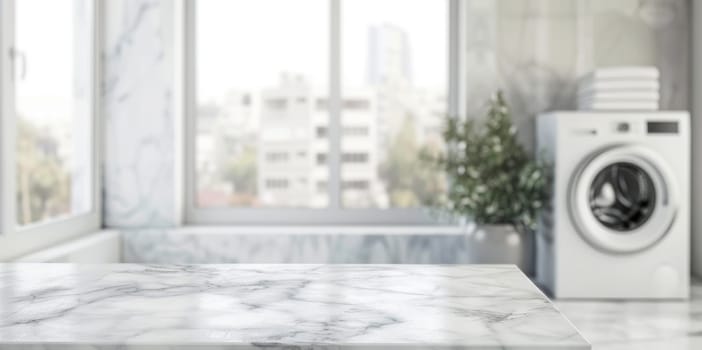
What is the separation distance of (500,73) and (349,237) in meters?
1.24

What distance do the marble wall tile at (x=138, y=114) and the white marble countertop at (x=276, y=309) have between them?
2164mm

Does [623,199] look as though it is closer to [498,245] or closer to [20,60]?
[498,245]

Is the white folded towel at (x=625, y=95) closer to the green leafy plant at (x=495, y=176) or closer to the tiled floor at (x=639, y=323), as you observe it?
the green leafy plant at (x=495, y=176)

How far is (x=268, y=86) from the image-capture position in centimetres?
375

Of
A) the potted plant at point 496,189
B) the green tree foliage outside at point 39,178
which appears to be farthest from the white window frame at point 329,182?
the green tree foliage outside at point 39,178

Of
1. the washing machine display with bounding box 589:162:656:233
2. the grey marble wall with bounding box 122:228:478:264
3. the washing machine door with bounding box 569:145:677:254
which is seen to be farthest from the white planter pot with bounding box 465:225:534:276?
the washing machine display with bounding box 589:162:656:233

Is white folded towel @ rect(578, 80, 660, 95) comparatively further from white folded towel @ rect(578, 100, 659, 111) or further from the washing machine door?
the washing machine door

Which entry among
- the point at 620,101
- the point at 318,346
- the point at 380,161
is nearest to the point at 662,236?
the point at 620,101

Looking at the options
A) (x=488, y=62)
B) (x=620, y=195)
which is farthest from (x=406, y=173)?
(x=620, y=195)

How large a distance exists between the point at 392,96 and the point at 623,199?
1366 millimetres

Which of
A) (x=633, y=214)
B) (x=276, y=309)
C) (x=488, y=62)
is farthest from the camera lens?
(x=488, y=62)

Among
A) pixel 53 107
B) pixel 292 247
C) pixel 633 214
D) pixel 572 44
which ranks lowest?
pixel 292 247

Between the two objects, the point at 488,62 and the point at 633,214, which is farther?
the point at 488,62

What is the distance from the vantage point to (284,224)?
12.2 feet
